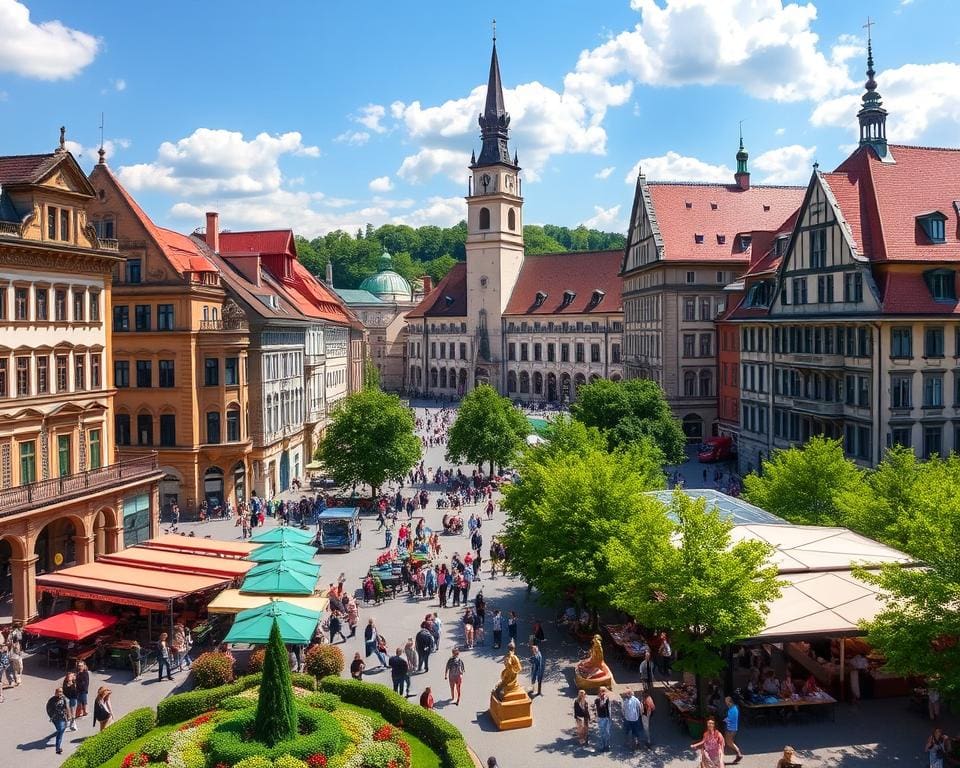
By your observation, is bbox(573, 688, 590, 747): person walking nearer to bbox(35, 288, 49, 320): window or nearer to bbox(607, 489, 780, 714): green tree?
bbox(607, 489, 780, 714): green tree

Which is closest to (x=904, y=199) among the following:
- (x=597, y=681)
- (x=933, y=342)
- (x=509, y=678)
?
(x=933, y=342)

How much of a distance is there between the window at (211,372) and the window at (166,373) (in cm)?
169

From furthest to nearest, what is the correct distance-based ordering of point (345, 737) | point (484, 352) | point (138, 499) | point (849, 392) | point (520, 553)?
point (484, 352) < point (849, 392) < point (138, 499) < point (520, 553) < point (345, 737)

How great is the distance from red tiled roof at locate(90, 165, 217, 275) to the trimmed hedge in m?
32.0

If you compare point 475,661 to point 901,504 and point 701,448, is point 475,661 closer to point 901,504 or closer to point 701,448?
point 901,504

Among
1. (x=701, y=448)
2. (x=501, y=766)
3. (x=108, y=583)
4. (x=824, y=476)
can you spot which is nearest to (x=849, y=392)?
(x=824, y=476)

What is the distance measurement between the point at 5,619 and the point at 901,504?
3043 cm

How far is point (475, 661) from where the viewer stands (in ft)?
93.5

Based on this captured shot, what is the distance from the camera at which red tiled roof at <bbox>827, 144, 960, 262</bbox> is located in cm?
4409

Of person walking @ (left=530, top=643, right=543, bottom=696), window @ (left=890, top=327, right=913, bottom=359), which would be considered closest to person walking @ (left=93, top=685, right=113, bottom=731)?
person walking @ (left=530, top=643, right=543, bottom=696)

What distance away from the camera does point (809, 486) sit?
34.6 m

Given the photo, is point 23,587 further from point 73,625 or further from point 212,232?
point 212,232

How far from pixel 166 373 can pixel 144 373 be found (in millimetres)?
1387

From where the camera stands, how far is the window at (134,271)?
50031mm
